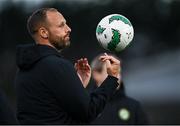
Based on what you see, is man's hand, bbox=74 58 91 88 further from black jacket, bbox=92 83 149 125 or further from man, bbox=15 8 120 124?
black jacket, bbox=92 83 149 125

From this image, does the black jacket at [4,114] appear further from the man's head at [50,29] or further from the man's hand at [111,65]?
the man's hand at [111,65]

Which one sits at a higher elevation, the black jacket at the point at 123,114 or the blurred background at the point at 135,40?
the black jacket at the point at 123,114

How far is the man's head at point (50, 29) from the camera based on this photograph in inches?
269

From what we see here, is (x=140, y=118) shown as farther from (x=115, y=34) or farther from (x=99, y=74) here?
(x=115, y=34)

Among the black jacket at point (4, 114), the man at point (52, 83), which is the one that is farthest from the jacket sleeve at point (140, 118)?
the man at point (52, 83)

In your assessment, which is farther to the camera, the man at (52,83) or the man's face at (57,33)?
the man's face at (57,33)

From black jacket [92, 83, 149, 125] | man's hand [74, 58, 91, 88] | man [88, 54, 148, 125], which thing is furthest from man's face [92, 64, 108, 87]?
man's hand [74, 58, 91, 88]

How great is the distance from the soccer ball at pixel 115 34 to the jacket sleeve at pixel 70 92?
770 millimetres

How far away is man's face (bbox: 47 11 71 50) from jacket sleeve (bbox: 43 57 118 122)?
24cm

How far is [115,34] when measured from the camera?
7.32 meters

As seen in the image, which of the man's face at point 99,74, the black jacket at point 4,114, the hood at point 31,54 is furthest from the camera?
the man's face at point 99,74

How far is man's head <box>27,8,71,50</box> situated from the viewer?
684cm

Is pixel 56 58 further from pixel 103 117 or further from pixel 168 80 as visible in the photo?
pixel 168 80

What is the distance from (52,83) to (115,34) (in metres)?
0.97
